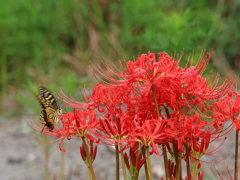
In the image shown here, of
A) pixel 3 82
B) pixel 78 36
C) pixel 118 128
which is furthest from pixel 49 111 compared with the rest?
pixel 78 36

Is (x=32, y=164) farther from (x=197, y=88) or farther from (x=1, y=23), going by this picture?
(x=197, y=88)

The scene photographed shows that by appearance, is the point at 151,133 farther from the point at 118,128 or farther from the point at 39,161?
the point at 39,161

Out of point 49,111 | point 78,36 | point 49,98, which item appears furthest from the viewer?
→ point 78,36

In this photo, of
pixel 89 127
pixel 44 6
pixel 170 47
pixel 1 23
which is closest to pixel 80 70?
pixel 44 6

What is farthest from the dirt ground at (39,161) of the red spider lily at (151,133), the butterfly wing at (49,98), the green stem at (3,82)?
the red spider lily at (151,133)

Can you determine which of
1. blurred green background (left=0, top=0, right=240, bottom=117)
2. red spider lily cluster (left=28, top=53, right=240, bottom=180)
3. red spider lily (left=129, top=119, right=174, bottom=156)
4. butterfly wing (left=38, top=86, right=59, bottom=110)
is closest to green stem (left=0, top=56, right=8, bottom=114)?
blurred green background (left=0, top=0, right=240, bottom=117)

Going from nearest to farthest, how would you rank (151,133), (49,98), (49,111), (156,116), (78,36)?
1. (151,133)
2. (156,116)
3. (49,111)
4. (49,98)
5. (78,36)

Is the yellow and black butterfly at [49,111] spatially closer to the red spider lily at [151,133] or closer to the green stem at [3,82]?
the red spider lily at [151,133]
